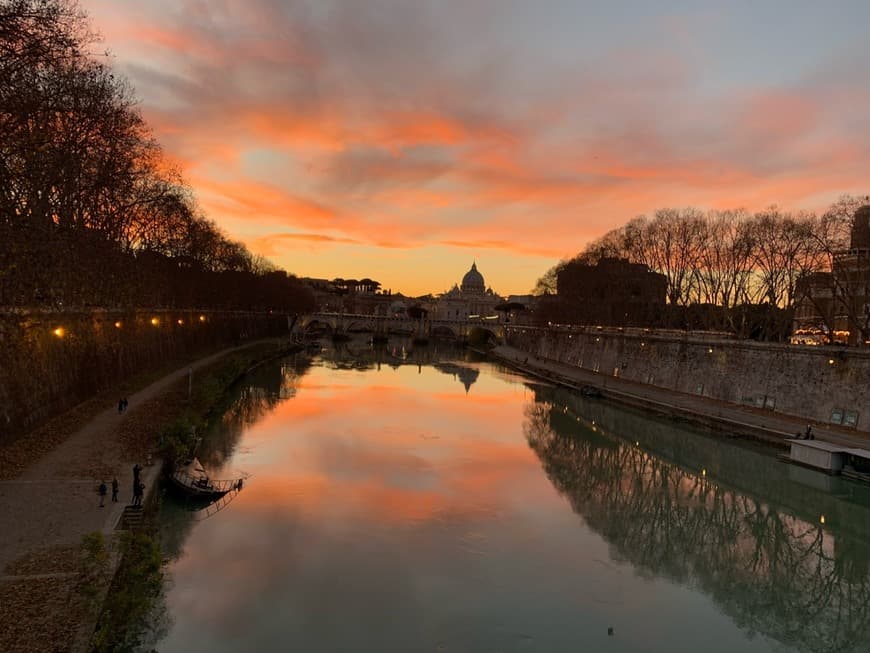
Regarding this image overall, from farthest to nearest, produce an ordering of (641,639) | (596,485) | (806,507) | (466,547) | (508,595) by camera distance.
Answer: (596,485) → (806,507) → (466,547) → (508,595) → (641,639)

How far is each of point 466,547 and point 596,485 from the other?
808 centimetres

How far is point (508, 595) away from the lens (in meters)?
12.6

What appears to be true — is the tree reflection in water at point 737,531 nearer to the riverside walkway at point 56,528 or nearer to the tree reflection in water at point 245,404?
the riverside walkway at point 56,528

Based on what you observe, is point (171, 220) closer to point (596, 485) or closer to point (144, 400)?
point (144, 400)

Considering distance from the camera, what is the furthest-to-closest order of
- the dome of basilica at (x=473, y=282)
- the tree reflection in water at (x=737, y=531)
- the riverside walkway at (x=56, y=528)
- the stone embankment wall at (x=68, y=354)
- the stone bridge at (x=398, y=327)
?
1. the dome of basilica at (x=473, y=282)
2. the stone bridge at (x=398, y=327)
3. the stone embankment wall at (x=68, y=354)
4. the tree reflection in water at (x=737, y=531)
5. the riverside walkway at (x=56, y=528)

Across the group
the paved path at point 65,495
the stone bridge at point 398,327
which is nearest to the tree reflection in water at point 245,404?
the paved path at point 65,495

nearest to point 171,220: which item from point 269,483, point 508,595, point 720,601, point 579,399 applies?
point 269,483

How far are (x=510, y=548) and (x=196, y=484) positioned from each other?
8617 millimetres

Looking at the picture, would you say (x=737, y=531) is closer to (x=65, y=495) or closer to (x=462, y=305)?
(x=65, y=495)

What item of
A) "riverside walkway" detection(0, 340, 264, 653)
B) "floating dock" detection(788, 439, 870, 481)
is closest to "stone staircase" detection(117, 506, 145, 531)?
"riverside walkway" detection(0, 340, 264, 653)

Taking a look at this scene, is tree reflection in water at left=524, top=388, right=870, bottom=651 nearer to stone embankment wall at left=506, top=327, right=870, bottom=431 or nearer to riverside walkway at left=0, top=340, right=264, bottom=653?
stone embankment wall at left=506, top=327, right=870, bottom=431

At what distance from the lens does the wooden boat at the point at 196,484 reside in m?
16.5

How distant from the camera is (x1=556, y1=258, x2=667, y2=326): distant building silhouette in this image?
51.5 meters

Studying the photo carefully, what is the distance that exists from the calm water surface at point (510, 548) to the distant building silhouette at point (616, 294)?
2521cm
